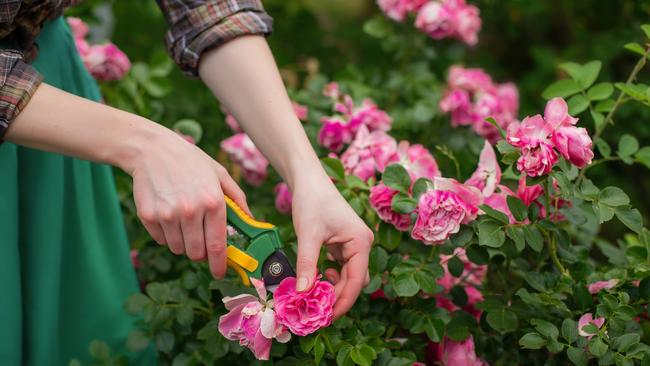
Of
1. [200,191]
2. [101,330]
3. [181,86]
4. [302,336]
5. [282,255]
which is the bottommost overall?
[181,86]

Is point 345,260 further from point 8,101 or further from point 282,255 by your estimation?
point 8,101

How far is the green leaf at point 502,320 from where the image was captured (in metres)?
1.27

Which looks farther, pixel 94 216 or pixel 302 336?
pixel 94 216

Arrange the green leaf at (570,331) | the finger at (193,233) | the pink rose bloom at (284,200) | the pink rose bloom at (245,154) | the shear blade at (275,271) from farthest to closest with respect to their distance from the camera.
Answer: the pink rose bloom at (245,154) → the pink rose bloom at (284,200) → the green leaf at (570,331) → the shear blade at (275,271) → the finger at (193,233)

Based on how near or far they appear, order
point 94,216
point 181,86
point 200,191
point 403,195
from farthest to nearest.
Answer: point 181,86 → point 94,216 → point 403,195 → point 200,191

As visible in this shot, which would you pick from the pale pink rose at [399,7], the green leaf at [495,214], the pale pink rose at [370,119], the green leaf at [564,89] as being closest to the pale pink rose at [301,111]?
the pale pink rose at [370,119]

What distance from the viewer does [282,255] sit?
3.57 ft

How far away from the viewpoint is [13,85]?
104 cm

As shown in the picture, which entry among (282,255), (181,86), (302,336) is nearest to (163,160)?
(282,255)

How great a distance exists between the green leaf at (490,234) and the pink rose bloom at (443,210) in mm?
32

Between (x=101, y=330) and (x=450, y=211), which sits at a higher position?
(x=450, y=211)

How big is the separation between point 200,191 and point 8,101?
0.29 m

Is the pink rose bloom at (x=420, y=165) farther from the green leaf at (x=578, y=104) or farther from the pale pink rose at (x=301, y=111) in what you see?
the pale pink rose at (x=301, y=111)

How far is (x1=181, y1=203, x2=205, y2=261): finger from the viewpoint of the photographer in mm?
982
